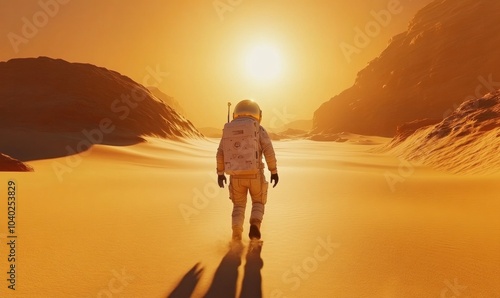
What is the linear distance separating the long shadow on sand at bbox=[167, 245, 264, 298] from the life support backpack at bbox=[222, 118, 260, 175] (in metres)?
1.04

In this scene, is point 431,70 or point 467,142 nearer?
point 467,142

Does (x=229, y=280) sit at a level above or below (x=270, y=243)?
below

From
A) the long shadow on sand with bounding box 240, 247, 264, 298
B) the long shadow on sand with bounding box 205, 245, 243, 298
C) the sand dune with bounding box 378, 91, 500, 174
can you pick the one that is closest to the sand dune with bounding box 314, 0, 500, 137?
the sand dune with bounding box 378, 91, 500, 174

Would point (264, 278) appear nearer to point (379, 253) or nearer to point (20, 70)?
point (379, 253)

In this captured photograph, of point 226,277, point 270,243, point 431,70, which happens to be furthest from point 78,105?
point 431,70

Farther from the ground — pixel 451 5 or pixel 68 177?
pixel 451 5

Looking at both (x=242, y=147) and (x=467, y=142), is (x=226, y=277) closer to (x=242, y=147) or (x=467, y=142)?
Result: (x=242, y=147)

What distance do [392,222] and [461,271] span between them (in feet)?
5.62

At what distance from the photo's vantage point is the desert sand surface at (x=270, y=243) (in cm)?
258

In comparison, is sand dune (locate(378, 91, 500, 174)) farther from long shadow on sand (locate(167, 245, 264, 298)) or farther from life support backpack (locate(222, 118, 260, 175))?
long shadow on sand (locate(167, 245, 264, 298))

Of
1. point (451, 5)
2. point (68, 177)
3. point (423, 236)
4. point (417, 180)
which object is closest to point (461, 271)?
point (423, 236)

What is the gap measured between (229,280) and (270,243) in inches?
44.4

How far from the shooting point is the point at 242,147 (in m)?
3.96

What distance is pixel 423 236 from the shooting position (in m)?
3.85
